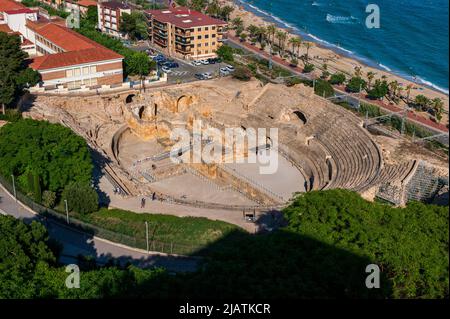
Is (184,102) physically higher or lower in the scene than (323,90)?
lower

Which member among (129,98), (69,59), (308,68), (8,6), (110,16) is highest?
(8,6)

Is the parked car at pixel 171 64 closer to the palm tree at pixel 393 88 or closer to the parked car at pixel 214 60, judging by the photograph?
the parked car at pixel 214 60

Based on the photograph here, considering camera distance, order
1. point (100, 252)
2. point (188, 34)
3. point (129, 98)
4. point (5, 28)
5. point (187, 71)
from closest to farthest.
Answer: point (100, 252), point (129, 98), point (187, 71), point (5, 28), point (188, 34)

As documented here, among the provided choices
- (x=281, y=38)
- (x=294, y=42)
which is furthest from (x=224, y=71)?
(x=281, y=38)

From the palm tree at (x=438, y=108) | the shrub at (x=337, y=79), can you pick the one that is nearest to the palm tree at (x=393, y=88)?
the palm tree at (x=438, y=108)

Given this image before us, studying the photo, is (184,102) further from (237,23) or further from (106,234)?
(237,23)

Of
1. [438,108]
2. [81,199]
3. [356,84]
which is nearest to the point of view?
[81,199]

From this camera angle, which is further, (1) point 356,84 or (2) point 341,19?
(2) point 341,19
